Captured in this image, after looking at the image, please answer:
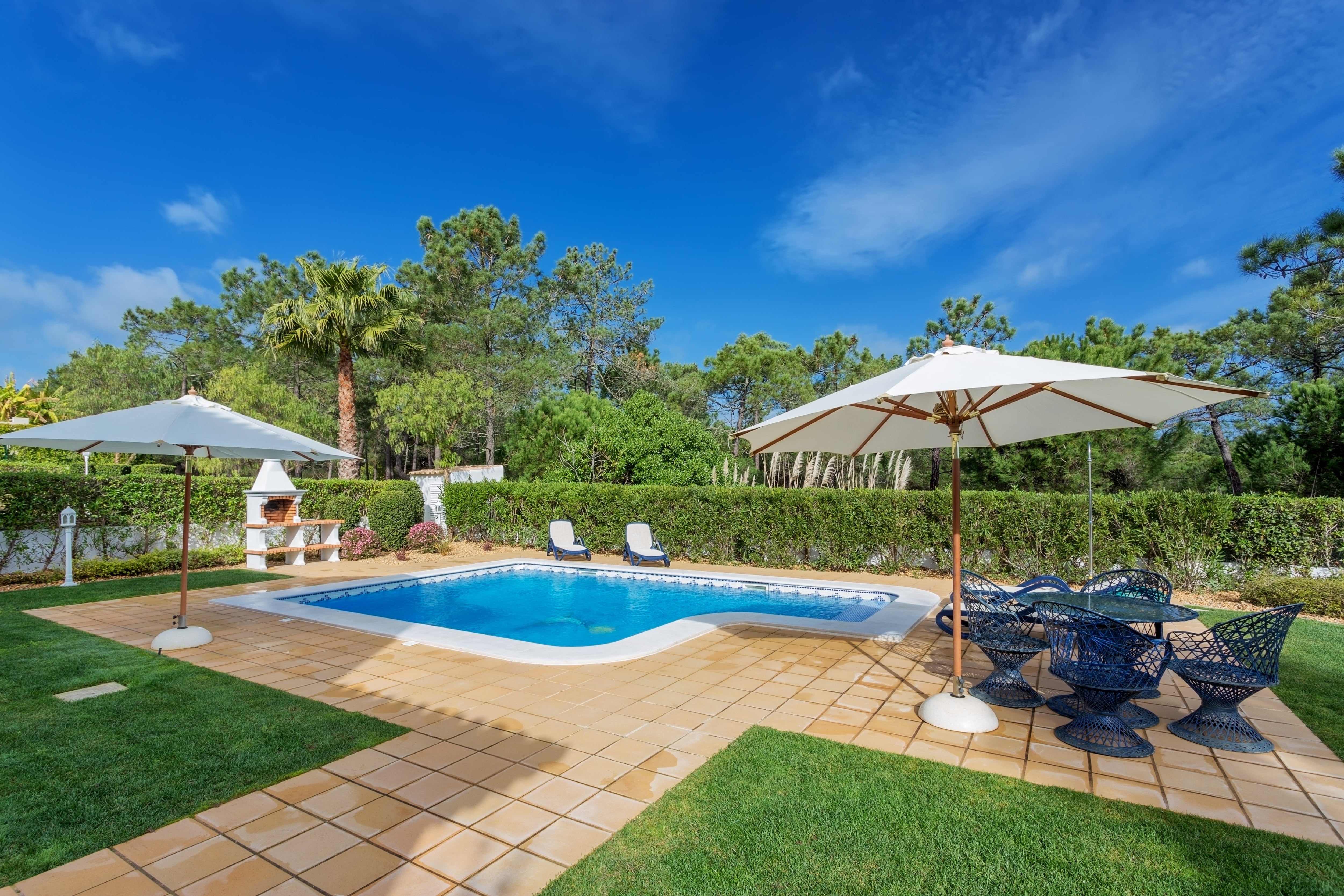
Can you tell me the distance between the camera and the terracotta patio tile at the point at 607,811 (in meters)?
2.74

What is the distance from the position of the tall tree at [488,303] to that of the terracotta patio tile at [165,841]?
59.3ft

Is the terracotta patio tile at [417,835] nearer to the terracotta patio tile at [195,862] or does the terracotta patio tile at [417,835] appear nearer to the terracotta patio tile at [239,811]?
the terracotta patio tile at [195,862]

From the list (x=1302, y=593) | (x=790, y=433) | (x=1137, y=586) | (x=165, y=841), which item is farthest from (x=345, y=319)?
(x=1302, y=593)

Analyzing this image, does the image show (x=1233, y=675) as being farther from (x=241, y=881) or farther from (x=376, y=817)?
(x=241, y=881)

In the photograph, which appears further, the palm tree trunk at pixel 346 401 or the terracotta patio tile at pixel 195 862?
the palm tree trunk at pixel 346 401

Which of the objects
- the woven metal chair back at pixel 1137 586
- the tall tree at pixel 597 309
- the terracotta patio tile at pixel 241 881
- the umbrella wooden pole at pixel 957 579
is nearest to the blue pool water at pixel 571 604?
the woven metal chair back at pixel 1137 586

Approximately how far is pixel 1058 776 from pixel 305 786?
3.76 m

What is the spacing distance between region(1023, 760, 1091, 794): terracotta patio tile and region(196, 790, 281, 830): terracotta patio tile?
363 cm

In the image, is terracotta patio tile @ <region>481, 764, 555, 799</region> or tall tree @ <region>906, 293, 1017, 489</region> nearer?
terracotta patio tile @ <region>481, 764, 555, 799</region>

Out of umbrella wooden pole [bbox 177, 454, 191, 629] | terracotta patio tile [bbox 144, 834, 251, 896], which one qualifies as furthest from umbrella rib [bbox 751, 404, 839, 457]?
umbrella wooden pole [bbox 177, 454, 191, 629]

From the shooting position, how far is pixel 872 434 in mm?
5047

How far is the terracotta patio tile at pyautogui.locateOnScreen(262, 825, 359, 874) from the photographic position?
8.00 feet

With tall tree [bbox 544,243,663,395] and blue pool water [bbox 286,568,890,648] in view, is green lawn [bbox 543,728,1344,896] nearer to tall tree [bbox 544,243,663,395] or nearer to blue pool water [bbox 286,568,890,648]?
blue pool water [bbox 286,568,890,648]

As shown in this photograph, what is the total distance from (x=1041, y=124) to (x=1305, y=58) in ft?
11.7
